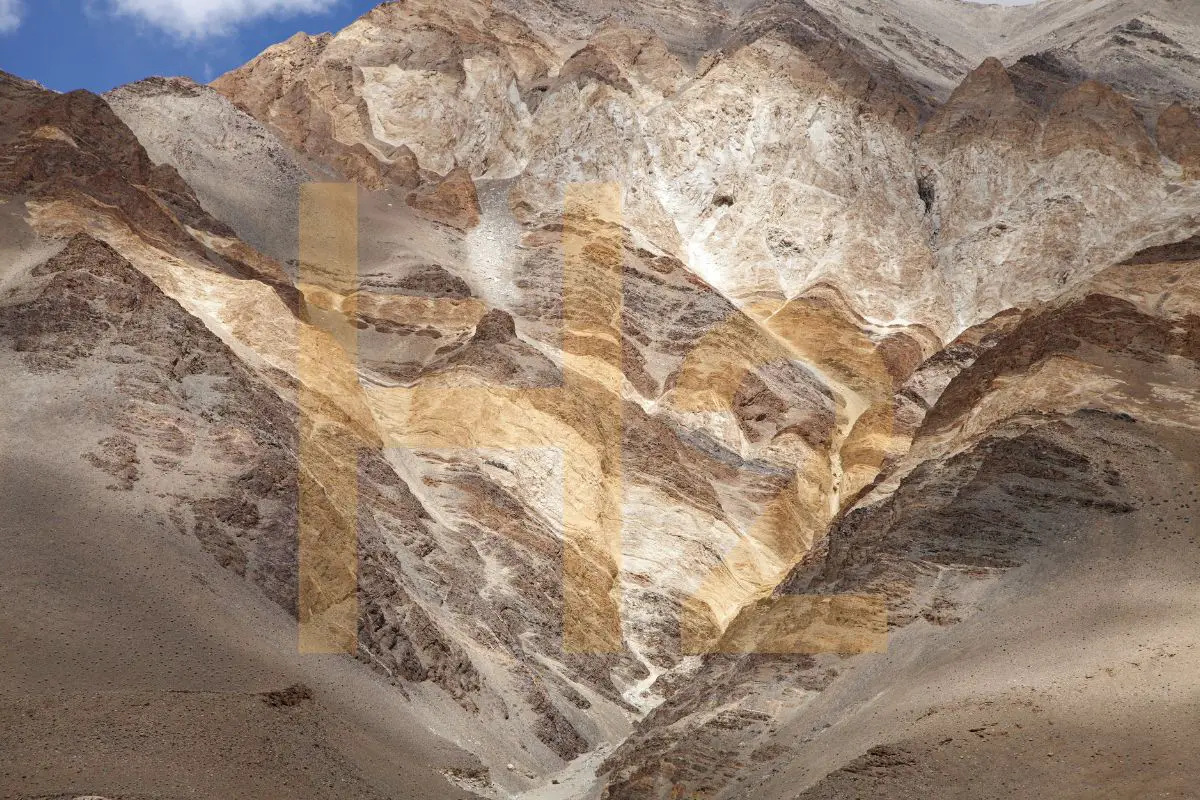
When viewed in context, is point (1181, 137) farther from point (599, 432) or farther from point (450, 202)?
point (599, 432)

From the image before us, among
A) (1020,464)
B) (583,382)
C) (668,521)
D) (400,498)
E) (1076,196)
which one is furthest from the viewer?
(1076,196)

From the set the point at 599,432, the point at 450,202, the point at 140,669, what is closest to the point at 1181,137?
the point at 450,202

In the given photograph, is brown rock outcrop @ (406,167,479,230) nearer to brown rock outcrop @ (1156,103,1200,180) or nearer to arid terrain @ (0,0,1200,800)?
arid terrain @ (0,0,1200,800)

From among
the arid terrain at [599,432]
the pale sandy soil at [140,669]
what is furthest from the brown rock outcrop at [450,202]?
the pale sandy soil at [140,669]

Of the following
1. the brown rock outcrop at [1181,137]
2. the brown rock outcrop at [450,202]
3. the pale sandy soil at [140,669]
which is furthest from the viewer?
the brown rock outcrop at [1181,137]

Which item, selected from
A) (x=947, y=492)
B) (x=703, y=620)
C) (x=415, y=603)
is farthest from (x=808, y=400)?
(x=415, y=603)

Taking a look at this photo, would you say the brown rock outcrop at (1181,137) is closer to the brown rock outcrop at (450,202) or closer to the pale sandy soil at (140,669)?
the brown rock outcrop at (450,202)

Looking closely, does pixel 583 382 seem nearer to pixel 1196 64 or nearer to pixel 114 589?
pixel 114 589

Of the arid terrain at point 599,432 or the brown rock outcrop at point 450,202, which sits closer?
the arid terrain at point 599,432

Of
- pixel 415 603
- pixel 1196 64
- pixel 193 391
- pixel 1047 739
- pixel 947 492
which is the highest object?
pixel 1196 64
